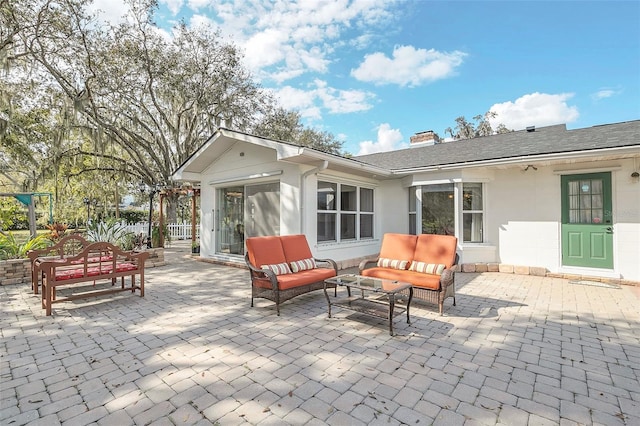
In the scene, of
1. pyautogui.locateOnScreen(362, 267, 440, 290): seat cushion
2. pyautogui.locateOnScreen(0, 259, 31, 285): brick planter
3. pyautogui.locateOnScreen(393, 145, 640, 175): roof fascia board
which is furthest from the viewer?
pyautogui.locateOnScreen(0, 259, 31, 285): brick planter

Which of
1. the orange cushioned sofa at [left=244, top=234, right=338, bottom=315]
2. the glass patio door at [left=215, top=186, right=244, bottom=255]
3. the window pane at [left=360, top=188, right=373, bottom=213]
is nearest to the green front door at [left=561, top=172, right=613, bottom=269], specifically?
the window pane at [left=360, top=188, right=373, bottom=213]

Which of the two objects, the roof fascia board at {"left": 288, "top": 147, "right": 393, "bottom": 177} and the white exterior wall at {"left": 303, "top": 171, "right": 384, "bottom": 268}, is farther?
the white exterior wall at {"left": 303, "top": 171, "right": 384, "bottom": 268}

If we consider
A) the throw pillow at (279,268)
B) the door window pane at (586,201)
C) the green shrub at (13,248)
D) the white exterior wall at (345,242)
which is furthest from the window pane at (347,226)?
the green shrub at (13,248)

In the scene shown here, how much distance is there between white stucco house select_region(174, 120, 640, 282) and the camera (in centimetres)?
650

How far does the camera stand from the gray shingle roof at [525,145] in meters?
6.56

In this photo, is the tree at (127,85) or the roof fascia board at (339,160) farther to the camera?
the tree at (127,85)

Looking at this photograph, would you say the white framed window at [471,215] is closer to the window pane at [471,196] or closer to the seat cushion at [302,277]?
the window pane at [471,196]

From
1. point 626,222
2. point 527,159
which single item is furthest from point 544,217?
point 527,159

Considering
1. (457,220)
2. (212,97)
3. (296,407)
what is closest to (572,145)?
(457,220)

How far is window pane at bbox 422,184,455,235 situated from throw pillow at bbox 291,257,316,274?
443 cm

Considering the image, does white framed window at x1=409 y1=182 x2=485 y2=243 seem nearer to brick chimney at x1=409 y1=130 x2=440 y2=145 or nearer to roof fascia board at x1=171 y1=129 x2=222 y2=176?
brick chimney at x1=409 y1=130 x2=440 y2=145

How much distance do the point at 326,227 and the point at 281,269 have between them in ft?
10.1

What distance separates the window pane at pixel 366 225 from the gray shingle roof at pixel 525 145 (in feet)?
5.73

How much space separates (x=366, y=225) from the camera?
366 inches
